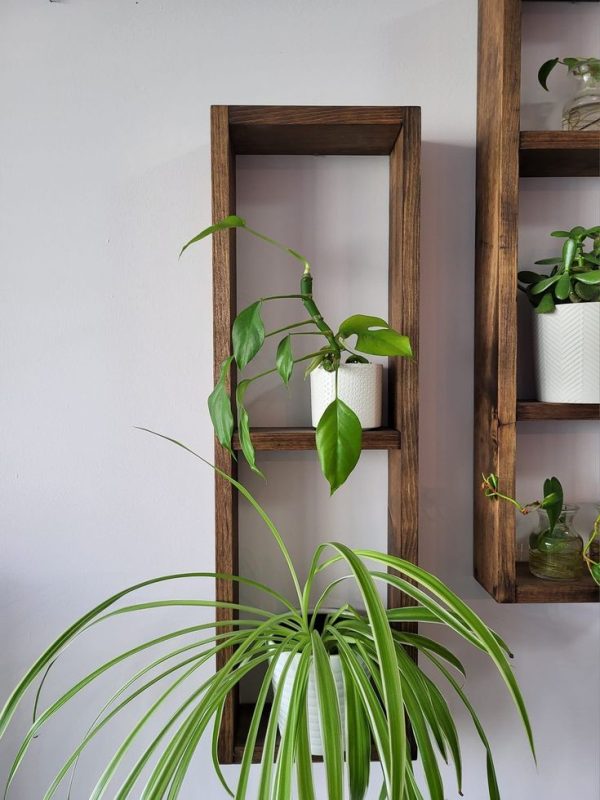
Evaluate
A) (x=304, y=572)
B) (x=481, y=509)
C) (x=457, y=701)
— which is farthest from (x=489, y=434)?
(x=457, y=701)

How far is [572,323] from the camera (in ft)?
2.89

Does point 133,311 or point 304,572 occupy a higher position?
point 133,311

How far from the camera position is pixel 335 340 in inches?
34.5

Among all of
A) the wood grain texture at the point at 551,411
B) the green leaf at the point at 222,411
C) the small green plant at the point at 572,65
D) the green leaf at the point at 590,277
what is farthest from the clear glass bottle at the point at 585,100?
the green leaf at the point at 222,411

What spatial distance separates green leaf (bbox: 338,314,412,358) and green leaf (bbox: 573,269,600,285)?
12.0 inches

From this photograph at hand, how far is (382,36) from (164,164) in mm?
445

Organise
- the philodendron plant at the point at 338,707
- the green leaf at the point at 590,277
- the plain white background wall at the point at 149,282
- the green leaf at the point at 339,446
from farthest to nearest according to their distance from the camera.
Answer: the plain white background wall at the point at 149,282 → the green leaf at the point at 590,277 → the green leaf at the point at 339,446 → the philodendron plant at the point at 338,707

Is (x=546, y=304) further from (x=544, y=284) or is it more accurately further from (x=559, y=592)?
(x=559, y=592)

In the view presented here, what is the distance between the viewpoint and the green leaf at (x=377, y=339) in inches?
30.2

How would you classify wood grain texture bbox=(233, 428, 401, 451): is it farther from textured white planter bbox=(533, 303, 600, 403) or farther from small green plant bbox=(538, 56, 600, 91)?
small green plant bbox=(538, 56, 600, 91)

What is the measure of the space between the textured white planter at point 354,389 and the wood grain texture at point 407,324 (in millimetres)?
49

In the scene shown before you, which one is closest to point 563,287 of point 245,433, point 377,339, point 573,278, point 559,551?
point 573,278

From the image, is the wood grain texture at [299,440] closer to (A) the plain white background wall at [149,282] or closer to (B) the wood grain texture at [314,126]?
(A) the plain white background wall at [149,282]

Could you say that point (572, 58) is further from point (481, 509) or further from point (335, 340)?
point (481, 509)
